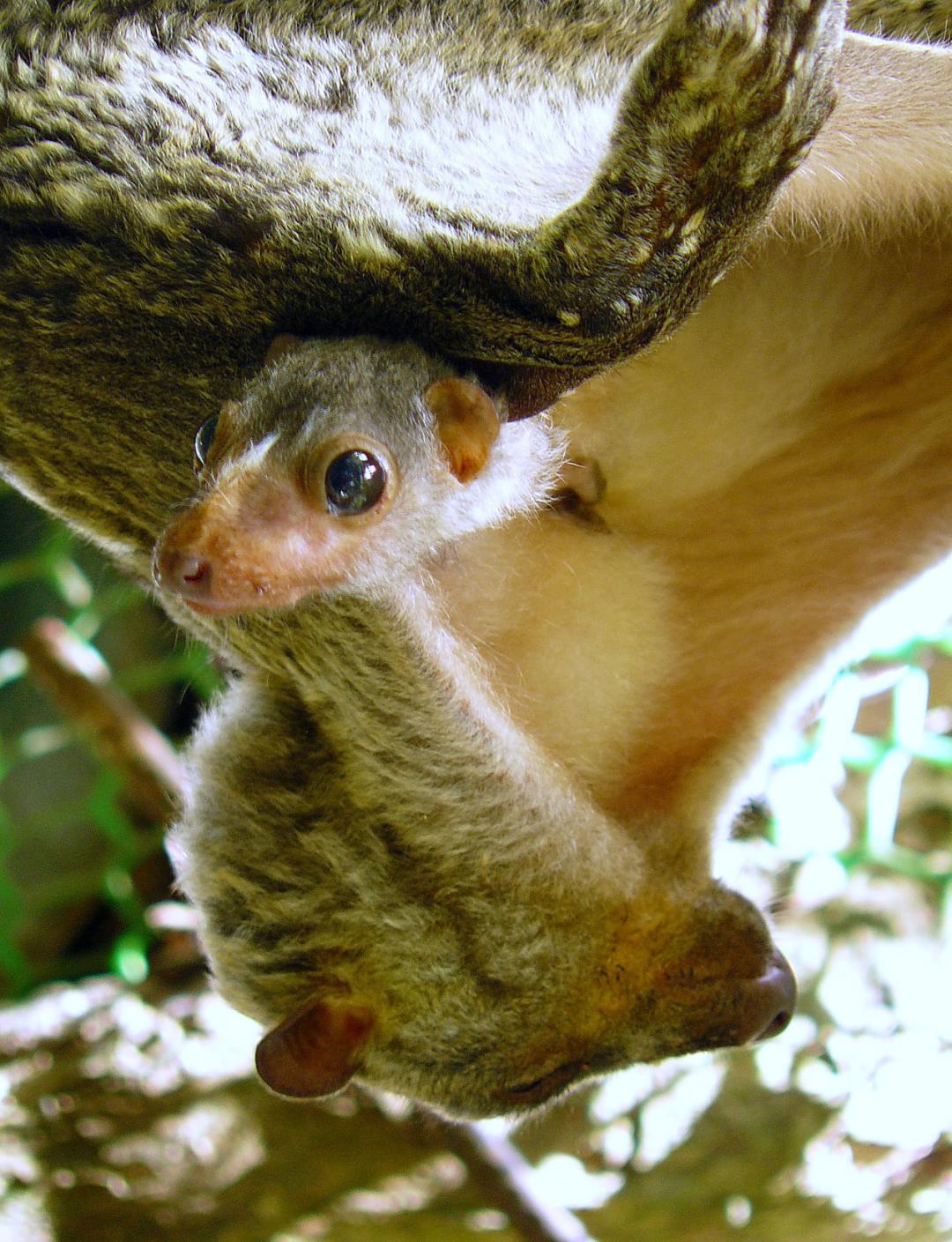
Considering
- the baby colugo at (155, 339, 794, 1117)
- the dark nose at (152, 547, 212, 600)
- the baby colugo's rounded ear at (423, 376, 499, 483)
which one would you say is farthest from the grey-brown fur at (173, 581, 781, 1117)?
the dark nose at (152, 547, 212, 600)

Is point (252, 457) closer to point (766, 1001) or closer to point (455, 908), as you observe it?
point (455, 908)

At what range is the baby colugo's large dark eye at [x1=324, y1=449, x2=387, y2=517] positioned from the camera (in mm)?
1534

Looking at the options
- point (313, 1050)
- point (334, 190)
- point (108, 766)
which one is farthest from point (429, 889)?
point (108, 766)

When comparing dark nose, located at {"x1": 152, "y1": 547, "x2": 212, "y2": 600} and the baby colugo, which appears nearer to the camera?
dark nose, located at {"x1": 152, "y1": 547, "x2": 212, "y2": 600}

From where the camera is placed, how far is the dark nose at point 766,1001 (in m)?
2.01

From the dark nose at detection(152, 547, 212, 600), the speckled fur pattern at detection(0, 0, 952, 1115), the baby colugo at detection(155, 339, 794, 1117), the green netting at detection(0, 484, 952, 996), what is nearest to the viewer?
the dark nose at detection(152, 547, 212, 600)

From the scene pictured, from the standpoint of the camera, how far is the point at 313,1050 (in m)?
2.02

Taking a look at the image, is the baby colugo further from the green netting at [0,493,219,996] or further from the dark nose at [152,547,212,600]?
the green netting at [0,493,219,996]

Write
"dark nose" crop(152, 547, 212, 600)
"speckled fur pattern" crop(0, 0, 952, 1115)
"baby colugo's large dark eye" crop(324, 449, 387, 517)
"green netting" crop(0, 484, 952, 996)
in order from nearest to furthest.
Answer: "dark nose" crop(152, 547, 212, 600) → "baby colugo's large dark eye" crop(324, 449, 387, 517) → "speckled fur pattern" crop(0, 0, 952, 1115) → "green netting" crop(0, 484, 952, 996)

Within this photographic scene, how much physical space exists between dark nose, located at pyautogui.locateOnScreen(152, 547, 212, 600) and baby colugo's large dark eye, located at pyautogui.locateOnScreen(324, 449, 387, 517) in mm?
182

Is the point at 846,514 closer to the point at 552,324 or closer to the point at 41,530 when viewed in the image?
the point at 552,324

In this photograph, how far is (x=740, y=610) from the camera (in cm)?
221

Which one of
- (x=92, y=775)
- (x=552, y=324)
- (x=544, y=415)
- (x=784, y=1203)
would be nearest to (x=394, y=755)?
(x=544, y=415)

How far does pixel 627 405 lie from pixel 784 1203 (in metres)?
1.90
